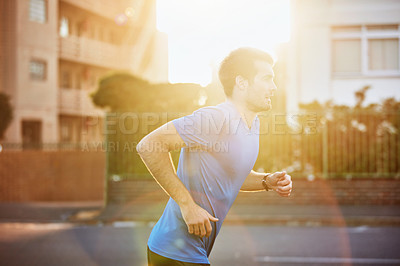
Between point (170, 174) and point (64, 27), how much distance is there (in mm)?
29675

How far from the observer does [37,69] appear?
27.2 meters

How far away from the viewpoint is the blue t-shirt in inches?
102

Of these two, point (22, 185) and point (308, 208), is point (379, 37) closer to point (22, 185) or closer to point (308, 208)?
point (308, 208)

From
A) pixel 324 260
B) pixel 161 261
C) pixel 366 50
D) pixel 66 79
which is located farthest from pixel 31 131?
pixel 161 261

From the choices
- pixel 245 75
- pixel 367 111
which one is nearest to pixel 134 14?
pixel 367 111

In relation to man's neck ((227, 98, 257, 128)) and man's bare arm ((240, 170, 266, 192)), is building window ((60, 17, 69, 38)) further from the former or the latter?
man's neck ((227, 98, 257, 128))

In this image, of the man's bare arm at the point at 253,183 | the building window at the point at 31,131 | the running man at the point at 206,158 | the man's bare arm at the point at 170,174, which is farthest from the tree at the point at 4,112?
the man's bare arm at the point at 170,174

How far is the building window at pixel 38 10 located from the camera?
26.4m

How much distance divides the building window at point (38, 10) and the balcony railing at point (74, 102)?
4406 millimetres

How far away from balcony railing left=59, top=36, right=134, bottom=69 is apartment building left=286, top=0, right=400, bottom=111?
629 inches

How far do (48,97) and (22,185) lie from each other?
1264 cm

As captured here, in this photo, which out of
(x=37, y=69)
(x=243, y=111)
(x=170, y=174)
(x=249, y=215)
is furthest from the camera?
(x=37, y=69)

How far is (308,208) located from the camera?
12234mm

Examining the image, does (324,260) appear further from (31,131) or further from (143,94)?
(31,131)
